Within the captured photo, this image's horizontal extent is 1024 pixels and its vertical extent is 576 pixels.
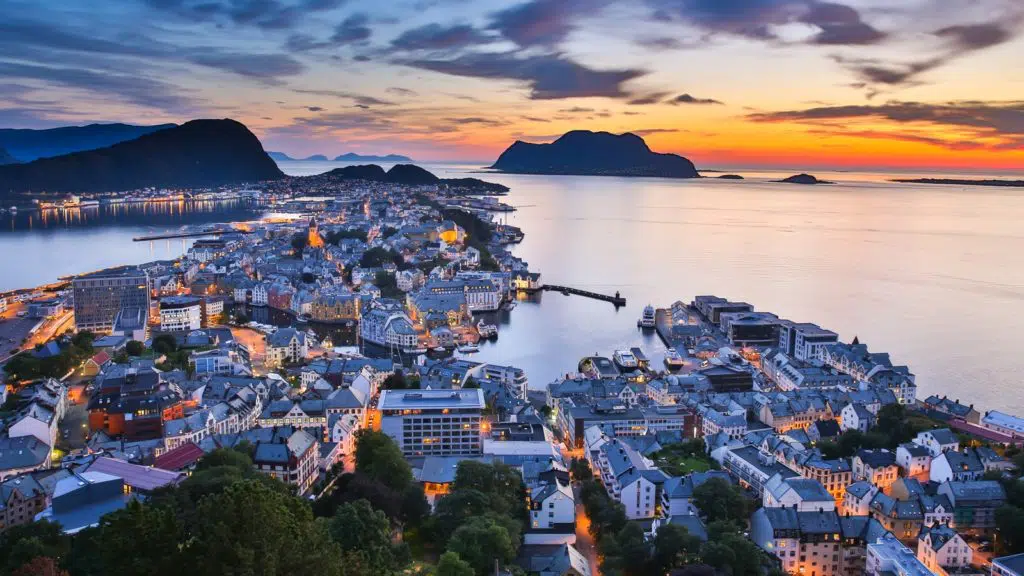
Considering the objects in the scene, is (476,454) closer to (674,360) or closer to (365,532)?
(365,532)

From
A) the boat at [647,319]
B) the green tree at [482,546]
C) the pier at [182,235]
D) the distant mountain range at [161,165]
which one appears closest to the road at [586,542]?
the green tree at [482,546]

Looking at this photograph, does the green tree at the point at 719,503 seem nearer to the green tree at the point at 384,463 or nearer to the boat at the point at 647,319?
the green tree at the point at 384,463

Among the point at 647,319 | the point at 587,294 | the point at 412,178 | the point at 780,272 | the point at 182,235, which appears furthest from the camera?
the point at 412,178

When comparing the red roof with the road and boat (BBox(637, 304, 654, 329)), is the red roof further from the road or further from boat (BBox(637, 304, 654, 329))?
boat (BBox(637, 304, 654, 329))

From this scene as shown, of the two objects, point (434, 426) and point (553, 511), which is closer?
point (553, 511)

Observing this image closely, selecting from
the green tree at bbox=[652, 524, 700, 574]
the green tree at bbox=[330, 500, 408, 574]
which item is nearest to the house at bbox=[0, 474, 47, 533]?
the green tree at bbox=[330, 500, 408, 574]

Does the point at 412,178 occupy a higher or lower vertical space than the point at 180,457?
higher

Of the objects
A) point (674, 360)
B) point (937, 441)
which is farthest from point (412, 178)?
point (937, 441)
